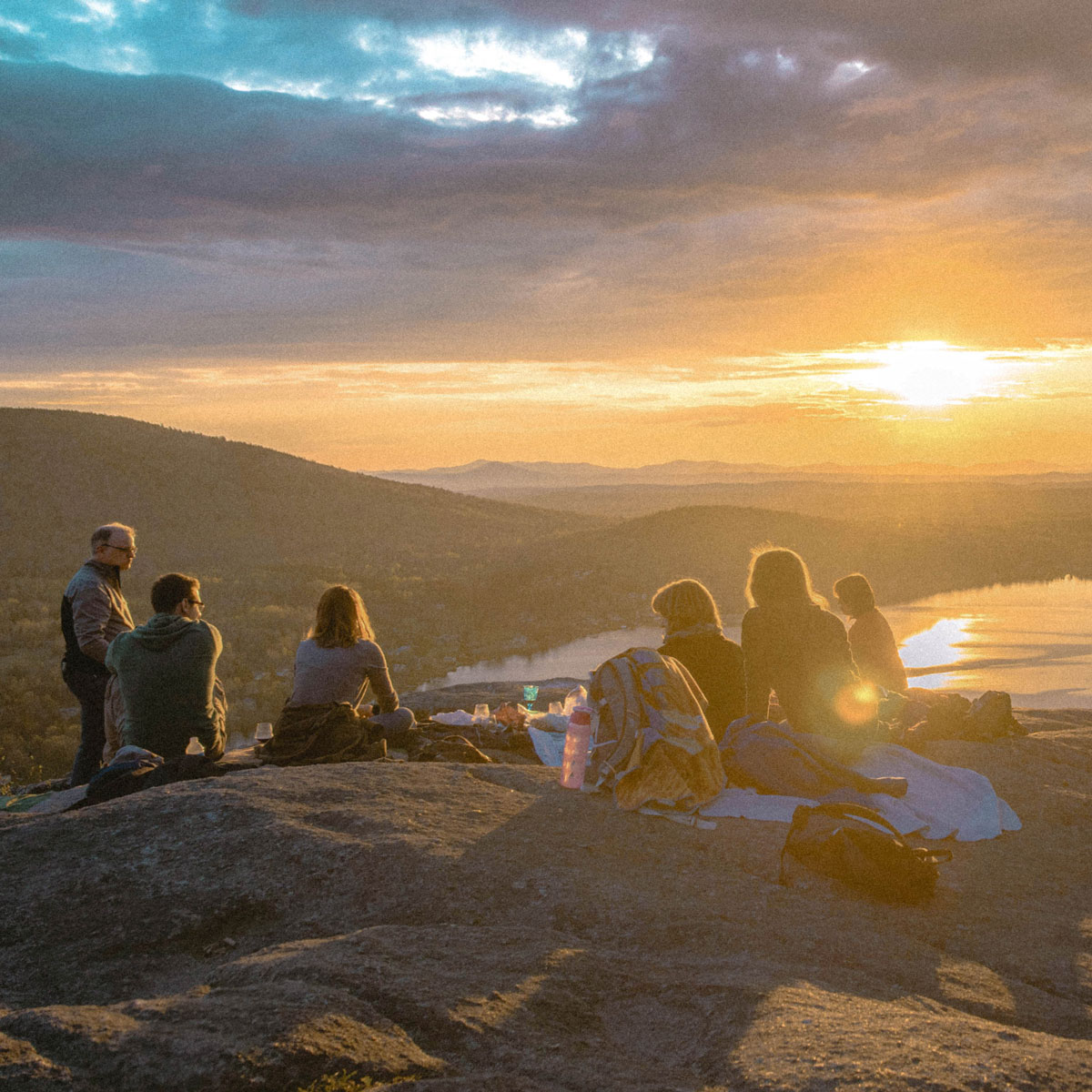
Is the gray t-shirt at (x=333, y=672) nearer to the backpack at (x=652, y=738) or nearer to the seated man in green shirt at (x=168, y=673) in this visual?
the seated man in green shirt at (x=168, y=673)

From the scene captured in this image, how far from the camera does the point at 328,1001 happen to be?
11.1 ft

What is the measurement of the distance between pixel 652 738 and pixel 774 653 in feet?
4.48

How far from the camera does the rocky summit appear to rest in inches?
124

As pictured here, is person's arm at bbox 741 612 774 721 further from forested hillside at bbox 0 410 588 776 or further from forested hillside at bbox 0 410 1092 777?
forested hillside at bbox 0 410 588 776

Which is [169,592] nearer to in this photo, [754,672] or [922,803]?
[754,672]

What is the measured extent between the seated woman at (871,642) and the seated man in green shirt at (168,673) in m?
5.50

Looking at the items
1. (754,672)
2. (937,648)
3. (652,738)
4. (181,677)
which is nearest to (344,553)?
(937,648)

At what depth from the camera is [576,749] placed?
6.79 m

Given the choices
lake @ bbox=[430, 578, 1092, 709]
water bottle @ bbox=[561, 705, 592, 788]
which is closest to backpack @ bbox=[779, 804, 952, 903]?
water bottle @ bbox=[561, 705, 592, 788]

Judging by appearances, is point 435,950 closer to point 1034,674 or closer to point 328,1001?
point 328,1001

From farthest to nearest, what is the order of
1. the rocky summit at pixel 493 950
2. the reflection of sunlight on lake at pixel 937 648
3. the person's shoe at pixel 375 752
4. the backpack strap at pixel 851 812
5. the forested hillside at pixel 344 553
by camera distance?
the forested hillside at pixel 344 553 < the reflection of sunlight on lake at pixel 937 648 < the person's shoe at pixel 375 752 < the backpack strap at pixel 851 812 < the rocky summit at pixel 493 950

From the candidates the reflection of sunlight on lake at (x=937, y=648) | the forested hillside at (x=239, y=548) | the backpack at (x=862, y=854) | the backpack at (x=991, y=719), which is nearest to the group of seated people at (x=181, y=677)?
the backpack at (x=862, y=854)

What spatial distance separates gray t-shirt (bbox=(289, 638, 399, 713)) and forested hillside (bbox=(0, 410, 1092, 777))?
8405 millimetres

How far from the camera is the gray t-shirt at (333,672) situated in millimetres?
7277
